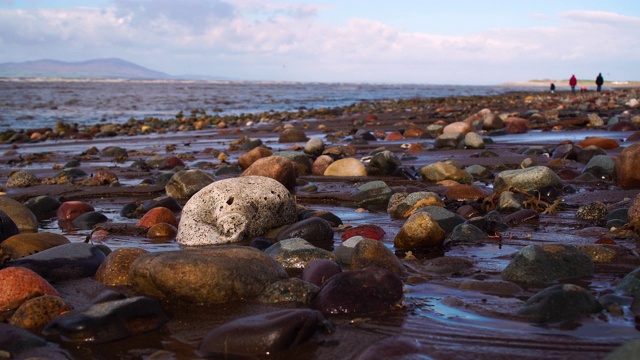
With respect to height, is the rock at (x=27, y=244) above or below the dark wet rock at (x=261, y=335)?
below

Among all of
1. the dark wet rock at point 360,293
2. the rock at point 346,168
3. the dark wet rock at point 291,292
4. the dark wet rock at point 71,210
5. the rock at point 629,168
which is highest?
the rock at point 629,168

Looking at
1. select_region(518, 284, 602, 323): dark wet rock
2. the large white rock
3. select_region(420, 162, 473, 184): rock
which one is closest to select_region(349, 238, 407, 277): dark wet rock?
select_region(518, 284, 602, 323): dark wet rock

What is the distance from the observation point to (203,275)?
3250 mm

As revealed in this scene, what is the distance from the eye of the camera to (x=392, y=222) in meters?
5.25

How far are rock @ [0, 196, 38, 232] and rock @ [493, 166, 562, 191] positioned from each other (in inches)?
163

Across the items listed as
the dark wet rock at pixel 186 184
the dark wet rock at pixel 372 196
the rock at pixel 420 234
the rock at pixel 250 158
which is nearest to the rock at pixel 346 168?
the rock at pixel 250 158

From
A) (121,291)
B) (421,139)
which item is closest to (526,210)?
(121,291)

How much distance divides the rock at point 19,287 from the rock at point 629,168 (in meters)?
5.25

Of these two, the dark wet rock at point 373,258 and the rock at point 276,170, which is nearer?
the dark wet rock at point 373,258

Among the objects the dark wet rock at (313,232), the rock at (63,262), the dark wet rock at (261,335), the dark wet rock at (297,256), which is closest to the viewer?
the dark wet rock at (261,335)

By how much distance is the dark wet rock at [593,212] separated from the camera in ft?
16.1

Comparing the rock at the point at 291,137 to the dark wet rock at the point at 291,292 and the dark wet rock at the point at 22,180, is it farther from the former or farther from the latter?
the dark wet rock at the point at 291,292

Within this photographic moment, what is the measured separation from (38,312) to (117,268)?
0.78 meters

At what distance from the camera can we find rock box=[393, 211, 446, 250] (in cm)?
420
